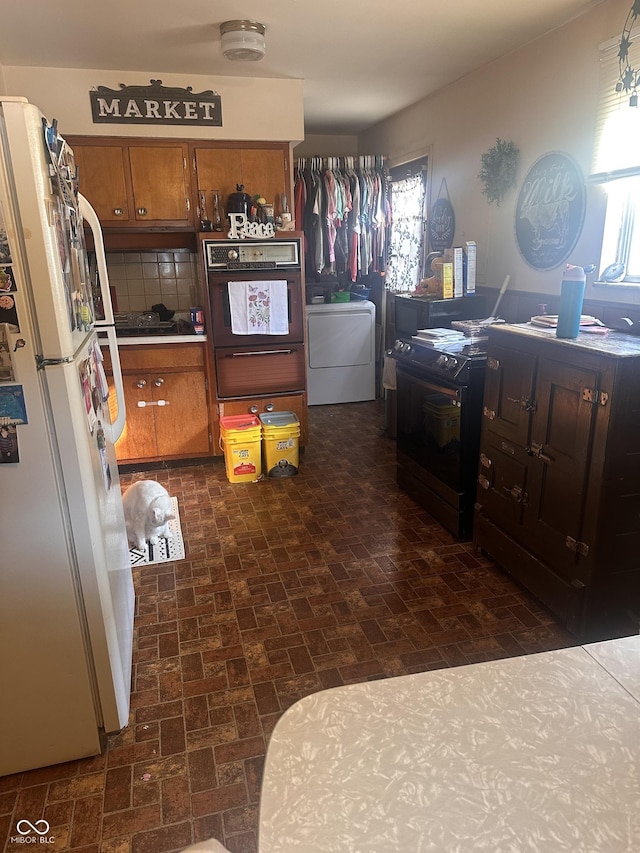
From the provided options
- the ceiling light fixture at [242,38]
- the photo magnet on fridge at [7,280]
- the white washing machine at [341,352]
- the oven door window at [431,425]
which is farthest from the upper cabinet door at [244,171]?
the photo magnet on fridge at [7,280]

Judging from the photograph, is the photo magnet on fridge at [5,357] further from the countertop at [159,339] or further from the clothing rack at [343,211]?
the clothing rack at [343,211]

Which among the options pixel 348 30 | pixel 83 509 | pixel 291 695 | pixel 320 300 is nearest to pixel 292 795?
pixel 83 509

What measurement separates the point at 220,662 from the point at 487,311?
2.59 meters

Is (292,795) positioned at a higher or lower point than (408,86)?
lower

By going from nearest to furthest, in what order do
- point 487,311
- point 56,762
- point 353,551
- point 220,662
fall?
point 56,762, point 220,662, point 353,551, point 487,311

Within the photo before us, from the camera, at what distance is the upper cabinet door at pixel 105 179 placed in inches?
140

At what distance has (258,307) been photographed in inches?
147

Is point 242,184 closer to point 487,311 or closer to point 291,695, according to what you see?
point 487,311

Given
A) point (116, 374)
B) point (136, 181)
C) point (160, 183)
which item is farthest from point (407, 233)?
point (116, 374)

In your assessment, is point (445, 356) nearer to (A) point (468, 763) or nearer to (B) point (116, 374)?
(B) point (116, 374)

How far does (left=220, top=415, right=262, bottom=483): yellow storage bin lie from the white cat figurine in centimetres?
82

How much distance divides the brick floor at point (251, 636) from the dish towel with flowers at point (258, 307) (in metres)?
1.03

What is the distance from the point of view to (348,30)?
288cm

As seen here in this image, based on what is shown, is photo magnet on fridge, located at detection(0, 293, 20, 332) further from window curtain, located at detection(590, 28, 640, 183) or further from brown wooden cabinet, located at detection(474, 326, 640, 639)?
window curtain, located at detection(590, 28, 640, 183)
